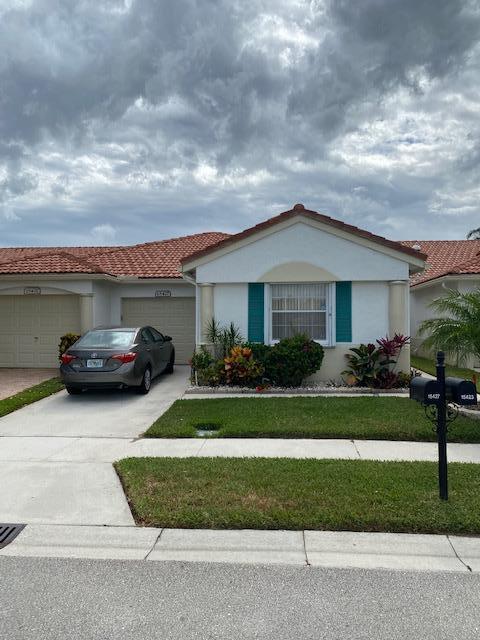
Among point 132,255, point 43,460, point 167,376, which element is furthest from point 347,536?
point 132,255

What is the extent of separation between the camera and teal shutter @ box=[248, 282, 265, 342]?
11.7 meters

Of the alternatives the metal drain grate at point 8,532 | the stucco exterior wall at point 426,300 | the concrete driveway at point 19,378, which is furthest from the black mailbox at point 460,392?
the stucco exterior wall at point 426,300

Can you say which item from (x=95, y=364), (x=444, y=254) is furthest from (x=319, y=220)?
(x=444, y=254)

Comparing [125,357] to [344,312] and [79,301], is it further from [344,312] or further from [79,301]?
[79,301]

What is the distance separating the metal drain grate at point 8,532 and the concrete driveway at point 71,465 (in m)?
0.12

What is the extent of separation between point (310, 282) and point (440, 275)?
6.02 m

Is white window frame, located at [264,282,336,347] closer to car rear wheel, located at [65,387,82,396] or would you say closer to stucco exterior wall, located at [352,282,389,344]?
stucco exterior wall, located at [352,282,389,344]

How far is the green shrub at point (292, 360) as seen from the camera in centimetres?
1074

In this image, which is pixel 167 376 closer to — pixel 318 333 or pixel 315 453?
pixel 318 333

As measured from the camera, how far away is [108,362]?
10125 mm

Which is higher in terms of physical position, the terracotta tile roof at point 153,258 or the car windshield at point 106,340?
the terracotta tile roof at point 153,258

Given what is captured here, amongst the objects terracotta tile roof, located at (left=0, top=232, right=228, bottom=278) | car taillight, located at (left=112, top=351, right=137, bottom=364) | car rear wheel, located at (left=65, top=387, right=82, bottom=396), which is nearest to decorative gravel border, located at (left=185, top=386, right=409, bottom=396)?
car taillight, located at (left=112, top=351, right=137, bottom=364)

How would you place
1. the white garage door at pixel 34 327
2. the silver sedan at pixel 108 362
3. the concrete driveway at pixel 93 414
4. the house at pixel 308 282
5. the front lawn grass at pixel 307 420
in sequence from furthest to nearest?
the white garage door at pixel 34 327
the house at pixel 308 282
the silver sedan at pixel 108 362
the concrete driveway at pixel 93 414
the front lawn grass at pixel 307 420

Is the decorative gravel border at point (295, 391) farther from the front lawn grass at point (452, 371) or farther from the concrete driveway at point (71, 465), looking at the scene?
the front lawn grass at point (452, 371)
